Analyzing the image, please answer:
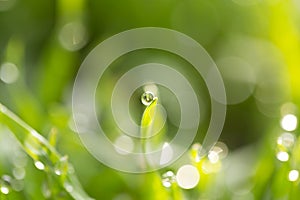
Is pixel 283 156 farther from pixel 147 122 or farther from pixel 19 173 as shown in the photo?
pixel 19 173

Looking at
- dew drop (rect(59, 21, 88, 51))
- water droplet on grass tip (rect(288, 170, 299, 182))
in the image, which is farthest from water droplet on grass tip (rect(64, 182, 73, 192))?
dew drop (rect(59, 21, 88, 51))

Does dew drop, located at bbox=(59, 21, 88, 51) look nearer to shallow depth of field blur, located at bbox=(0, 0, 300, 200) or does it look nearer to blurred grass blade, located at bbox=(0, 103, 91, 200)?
shallow depth of field blur, located at bbox=(0, 0, 300, 200)

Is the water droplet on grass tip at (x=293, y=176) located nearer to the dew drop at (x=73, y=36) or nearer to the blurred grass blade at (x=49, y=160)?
the blurred grass blade at (x=49, y=160)

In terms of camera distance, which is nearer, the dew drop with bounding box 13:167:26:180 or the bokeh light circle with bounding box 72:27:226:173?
the dew drop with bounding box 13:167:26:180

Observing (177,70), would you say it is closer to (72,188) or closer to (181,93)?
(181,93)

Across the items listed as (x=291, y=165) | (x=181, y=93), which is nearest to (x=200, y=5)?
(x=181, y=93)

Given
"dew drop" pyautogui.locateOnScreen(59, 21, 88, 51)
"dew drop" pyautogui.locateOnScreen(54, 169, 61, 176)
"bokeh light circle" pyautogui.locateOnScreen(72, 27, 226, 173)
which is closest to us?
"dew drop" pyautogui.locateOnScreen(54, 169, 61, 176)

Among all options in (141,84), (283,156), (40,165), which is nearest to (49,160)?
(40,165)
